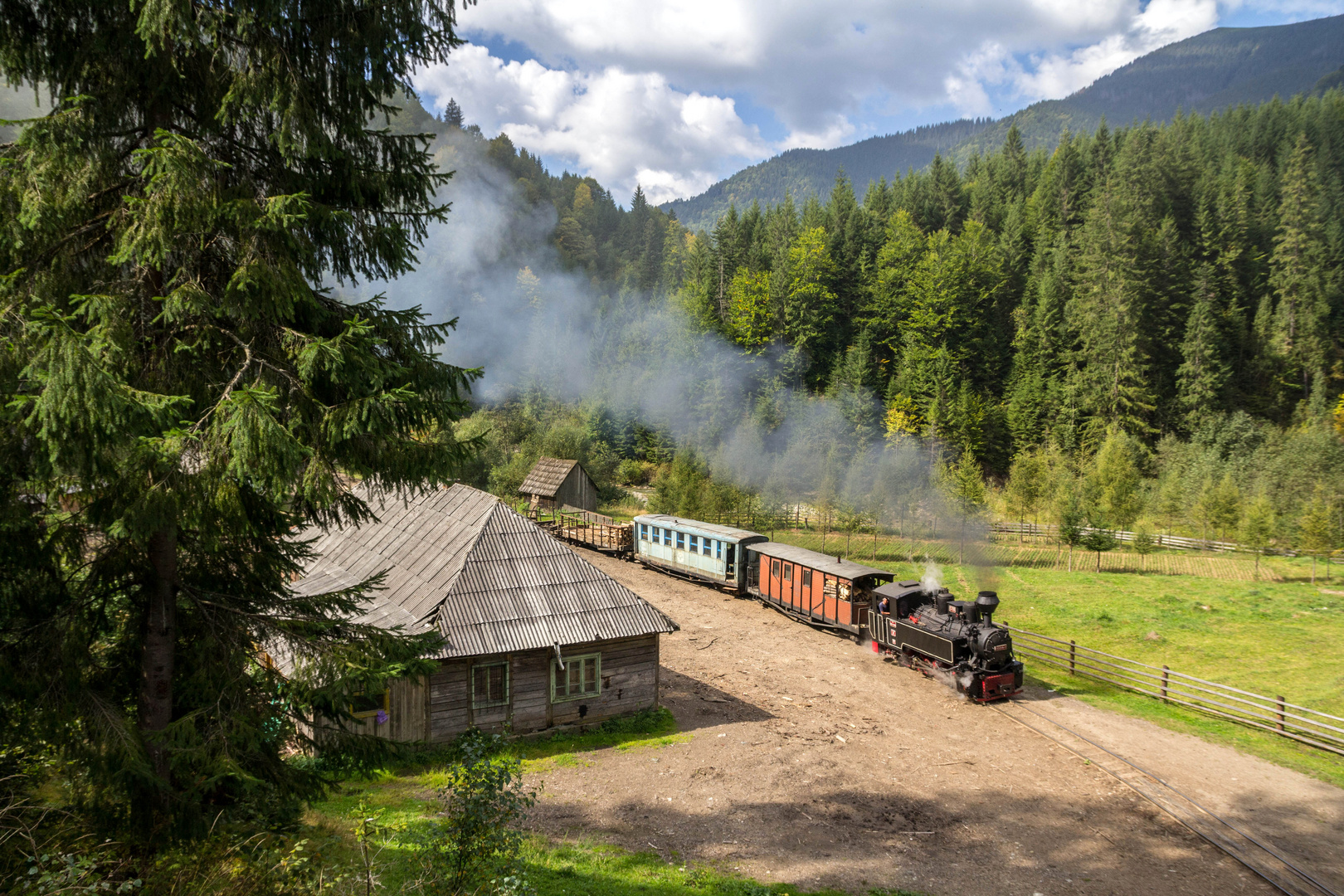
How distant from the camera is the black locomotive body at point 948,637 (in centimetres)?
1752

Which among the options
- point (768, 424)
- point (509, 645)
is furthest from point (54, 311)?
point (768, 424)

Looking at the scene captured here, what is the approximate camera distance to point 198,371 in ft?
18.7

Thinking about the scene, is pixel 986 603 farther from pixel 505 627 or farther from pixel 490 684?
pixel 490 684

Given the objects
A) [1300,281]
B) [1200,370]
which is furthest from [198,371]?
[1300,281]

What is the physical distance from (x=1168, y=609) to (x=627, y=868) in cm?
2471

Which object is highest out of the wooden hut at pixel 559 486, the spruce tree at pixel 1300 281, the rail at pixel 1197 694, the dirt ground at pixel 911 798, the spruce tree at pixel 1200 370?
the spruce tree at pixel 1300 281

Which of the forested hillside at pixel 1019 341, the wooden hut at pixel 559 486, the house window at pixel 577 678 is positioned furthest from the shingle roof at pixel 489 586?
the wooden hut at pixel 559 486

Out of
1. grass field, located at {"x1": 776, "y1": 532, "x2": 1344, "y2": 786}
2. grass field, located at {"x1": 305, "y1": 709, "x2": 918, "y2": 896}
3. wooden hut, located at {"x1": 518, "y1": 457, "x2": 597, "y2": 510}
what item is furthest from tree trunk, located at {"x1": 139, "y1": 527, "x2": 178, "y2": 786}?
wooden hut, located at {"x1": 518, "y1": 457, "x2": 597, "y2": 510}

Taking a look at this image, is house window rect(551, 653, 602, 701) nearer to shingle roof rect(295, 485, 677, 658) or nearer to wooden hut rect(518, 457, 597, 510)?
shingle roof rect(295, 485, 677, 658)

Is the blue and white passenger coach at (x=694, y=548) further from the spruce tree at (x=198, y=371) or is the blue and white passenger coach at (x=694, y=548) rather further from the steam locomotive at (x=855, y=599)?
the spruce tree at (x=198, y=371)

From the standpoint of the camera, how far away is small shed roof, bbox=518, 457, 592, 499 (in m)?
41.2

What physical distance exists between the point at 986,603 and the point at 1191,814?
20.9 ft

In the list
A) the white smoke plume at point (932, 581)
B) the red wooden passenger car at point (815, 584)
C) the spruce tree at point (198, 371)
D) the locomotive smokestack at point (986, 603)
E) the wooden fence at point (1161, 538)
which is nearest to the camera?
the spruce tree at point (198, 371)

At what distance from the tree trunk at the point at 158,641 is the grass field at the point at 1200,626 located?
1980 centimetres
